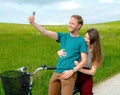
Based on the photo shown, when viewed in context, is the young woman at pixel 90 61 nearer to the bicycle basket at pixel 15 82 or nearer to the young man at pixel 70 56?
the young man at pixel 70 56

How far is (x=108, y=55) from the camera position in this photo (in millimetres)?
18156

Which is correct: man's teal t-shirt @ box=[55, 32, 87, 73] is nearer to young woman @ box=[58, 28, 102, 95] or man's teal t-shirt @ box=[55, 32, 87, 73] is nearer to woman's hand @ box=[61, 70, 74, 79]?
woman's hand @ box=[61, 70, 74, 79]

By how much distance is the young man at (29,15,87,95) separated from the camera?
668cm

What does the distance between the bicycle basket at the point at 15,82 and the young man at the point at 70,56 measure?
0.64 meters

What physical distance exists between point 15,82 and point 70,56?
102 centimetres

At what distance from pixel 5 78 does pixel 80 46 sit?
4.22ft

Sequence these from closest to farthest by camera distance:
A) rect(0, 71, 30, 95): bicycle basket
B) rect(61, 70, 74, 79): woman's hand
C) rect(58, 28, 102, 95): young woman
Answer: rect(0, 71, 30, 95): bicycle basket
rect(61, 70, 74, 79): woman's hand
rect(58, 28, 102, 95): young woman

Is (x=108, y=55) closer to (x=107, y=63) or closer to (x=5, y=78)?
(x=107, y=63)

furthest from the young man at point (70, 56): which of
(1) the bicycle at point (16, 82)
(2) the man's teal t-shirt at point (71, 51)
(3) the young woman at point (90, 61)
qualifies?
(1) the bicycle at point (16, 82)

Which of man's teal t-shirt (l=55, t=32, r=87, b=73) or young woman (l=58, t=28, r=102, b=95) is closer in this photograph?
man's teal t-shirt (l=55, t=32, r=87, b=73)

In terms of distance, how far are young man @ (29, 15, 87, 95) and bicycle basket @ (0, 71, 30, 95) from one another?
643 millimetres

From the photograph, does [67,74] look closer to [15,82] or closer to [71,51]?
[71,51]

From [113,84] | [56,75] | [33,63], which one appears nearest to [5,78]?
[56,75]

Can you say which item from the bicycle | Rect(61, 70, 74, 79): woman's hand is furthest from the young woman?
the bicycle
